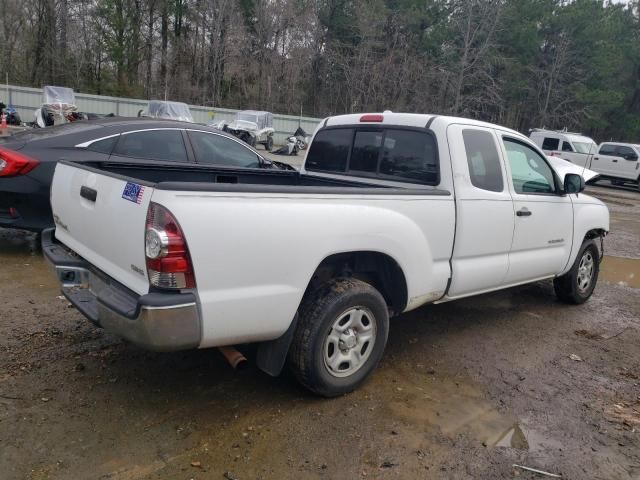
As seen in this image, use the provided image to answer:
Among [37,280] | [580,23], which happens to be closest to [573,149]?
[580,23]

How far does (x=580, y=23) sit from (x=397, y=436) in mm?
45747

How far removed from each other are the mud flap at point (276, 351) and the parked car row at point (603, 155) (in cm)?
2443

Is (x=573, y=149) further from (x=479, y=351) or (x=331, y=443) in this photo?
(x=331, y=443)

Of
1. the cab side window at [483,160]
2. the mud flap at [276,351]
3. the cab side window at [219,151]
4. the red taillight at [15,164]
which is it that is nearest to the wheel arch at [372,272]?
the mud flap at [276,351]

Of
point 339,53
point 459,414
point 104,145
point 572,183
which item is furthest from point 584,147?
point 459,414

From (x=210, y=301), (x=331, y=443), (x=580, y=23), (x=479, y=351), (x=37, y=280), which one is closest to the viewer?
(x=210, y=301)

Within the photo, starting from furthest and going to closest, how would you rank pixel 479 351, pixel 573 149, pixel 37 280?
pixel 573 149 → pixel 37 280 → pixel 479 351

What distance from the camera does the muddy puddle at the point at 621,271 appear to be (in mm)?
7383

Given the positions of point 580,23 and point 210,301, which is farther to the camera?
point 580,23

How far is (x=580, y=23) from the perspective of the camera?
40469mm

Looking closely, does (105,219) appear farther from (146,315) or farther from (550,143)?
(550,143)

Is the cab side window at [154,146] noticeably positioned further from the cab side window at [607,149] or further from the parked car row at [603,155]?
the cab side window at [607,149]

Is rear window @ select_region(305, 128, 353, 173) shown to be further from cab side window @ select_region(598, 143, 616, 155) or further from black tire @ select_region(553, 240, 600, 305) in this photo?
cab side window @ select_region(598, 143, 616, 155)

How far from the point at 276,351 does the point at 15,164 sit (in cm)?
391
